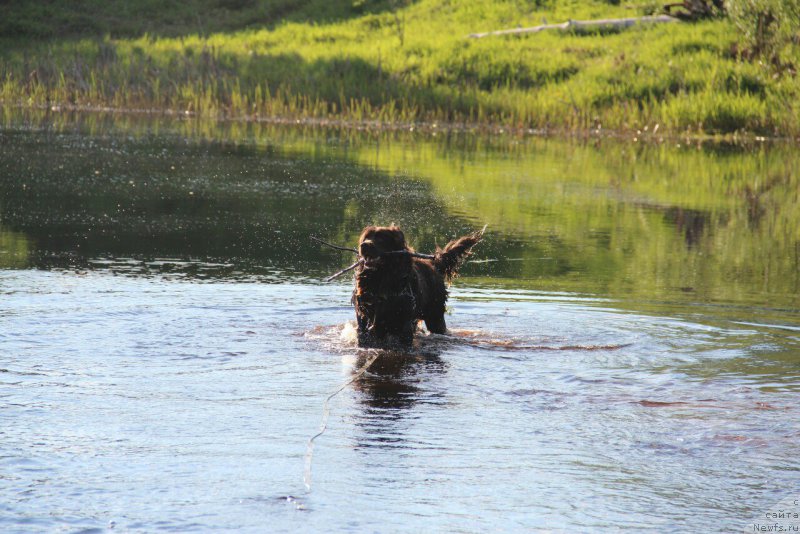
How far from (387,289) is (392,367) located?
0.65 m

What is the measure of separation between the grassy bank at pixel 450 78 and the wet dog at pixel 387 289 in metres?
21.7

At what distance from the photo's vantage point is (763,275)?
13266mm

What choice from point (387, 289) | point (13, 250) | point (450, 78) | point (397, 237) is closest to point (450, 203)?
point (13, 250)

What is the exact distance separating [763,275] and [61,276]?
7.36 m

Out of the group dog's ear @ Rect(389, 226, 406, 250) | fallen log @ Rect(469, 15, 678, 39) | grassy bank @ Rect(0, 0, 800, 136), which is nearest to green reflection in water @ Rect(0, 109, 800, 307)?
grassy bank @ Rect(0, 0, 800, 136)

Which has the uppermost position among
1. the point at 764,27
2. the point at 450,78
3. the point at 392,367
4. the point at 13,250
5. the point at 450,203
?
the point at 764,27

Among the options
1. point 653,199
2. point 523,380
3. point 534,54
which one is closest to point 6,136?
point 653,199

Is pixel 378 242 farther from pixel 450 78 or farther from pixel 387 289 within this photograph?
pixel 450 78

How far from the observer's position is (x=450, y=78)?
35.2 meters

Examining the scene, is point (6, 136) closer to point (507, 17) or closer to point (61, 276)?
point (61, 276)

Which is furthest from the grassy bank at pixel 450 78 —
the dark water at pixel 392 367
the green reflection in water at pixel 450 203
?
the dark water at pixel 392 367

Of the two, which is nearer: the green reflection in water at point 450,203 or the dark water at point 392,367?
the dark water at point 392,367

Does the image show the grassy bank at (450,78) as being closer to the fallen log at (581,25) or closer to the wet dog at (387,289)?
the fallen log at (581,25)

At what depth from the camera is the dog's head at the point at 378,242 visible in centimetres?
883
